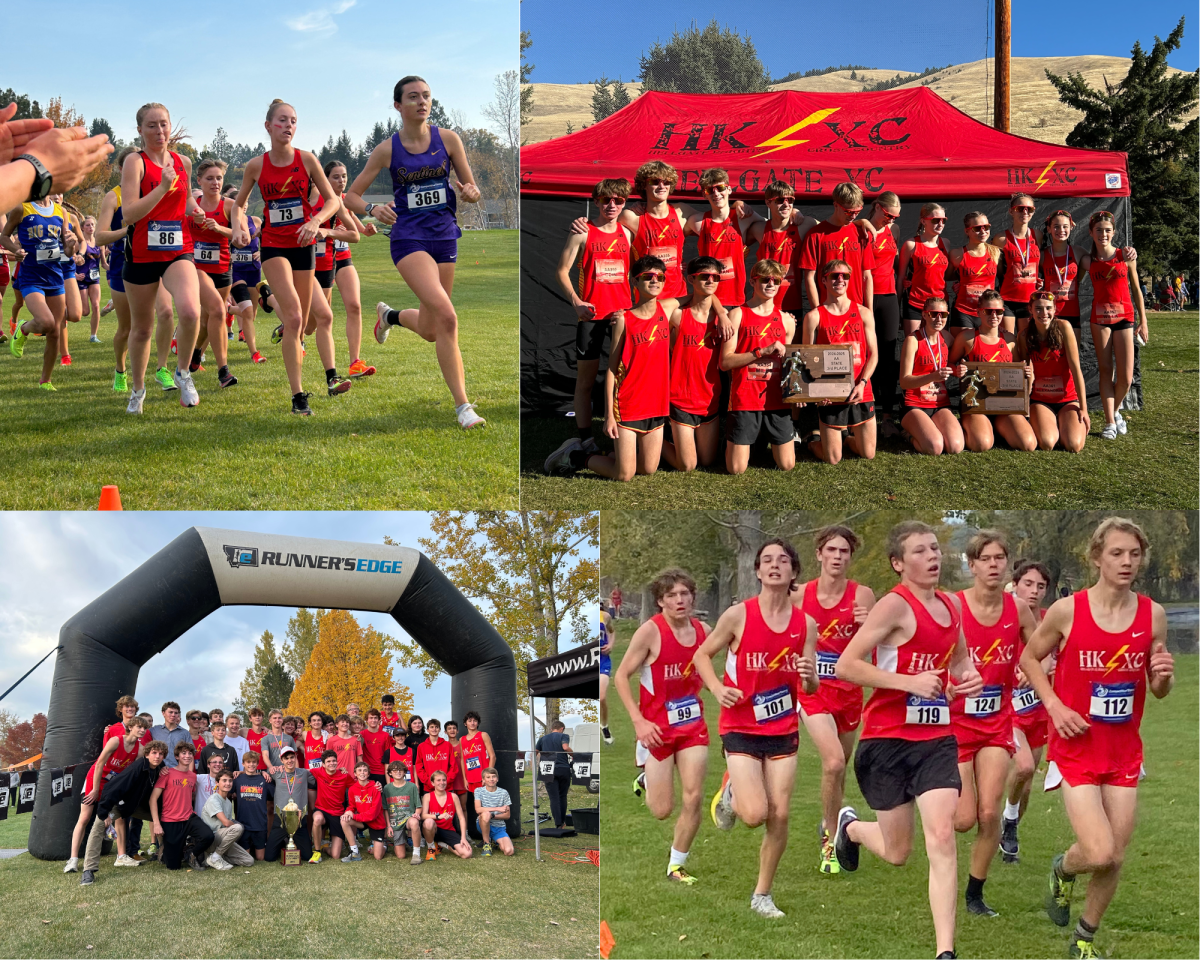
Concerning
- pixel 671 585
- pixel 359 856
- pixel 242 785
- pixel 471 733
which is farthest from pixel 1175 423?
pixel 242 785

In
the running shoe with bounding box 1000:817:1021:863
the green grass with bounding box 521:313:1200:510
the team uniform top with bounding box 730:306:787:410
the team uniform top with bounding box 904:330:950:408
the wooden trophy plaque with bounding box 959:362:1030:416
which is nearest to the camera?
the running shoe with bounding box 1000:817:1021:863

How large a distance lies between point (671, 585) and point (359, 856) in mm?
3809

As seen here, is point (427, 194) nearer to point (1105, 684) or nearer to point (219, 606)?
point (219, 606)

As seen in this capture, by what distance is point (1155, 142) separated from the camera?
20797 millimetres

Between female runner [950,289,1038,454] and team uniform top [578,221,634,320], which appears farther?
female runner [950,289,1038,454]

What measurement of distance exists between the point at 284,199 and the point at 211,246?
4.72 feet

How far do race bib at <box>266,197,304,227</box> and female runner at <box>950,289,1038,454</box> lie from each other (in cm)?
488

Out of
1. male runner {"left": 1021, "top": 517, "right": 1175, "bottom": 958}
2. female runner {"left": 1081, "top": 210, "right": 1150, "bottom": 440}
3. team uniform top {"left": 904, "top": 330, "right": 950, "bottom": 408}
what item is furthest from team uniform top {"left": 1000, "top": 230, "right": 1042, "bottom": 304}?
male runner {"left": 1021, "top": 517, "right": 1175, "bottom": 958}

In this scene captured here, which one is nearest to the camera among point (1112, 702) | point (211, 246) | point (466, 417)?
point (1112, 702)

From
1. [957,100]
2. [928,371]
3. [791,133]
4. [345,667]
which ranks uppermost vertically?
[957,100]

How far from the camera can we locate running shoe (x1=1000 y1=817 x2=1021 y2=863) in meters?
4.46

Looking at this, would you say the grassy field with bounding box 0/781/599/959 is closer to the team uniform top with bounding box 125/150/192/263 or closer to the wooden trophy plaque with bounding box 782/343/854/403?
the wooden trophy plaque with bounding box 782/343/854/403

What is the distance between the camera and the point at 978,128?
809 cm

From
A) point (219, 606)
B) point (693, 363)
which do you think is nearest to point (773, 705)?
point (693, 363)
